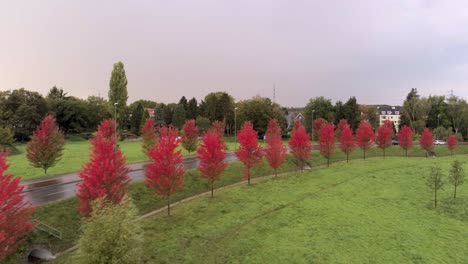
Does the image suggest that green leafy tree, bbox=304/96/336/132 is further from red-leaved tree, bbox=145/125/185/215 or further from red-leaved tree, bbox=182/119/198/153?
red-leaved tree, bbox=145/125/185/215

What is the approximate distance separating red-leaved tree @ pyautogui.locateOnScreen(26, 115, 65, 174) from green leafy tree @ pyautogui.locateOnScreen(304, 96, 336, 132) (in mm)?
83472

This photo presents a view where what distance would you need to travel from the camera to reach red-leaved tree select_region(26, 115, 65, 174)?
128 feet

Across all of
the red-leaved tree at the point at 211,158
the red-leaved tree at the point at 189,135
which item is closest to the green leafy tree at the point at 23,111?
the red-leaved tree at the point at 189,135

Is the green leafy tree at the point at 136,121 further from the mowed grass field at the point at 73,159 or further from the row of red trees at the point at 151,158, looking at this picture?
the row of red trees at the point at 151,158

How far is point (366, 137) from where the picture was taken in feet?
208

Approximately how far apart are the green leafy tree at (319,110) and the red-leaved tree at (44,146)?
3286 inches

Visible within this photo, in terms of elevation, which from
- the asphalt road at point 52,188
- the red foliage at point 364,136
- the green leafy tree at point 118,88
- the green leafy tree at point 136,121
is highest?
the green leafy tree at point 118,88

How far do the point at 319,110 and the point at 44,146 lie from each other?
89.5 metres

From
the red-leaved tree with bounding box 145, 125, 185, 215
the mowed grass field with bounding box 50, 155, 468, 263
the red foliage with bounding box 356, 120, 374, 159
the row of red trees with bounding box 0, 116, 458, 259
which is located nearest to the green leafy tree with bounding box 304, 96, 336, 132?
the row of red trees with bounding box 0, 116, 458, 259

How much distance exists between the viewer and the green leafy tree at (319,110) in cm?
11206

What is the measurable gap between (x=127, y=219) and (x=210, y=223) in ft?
44.3

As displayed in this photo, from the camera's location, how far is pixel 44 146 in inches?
1542

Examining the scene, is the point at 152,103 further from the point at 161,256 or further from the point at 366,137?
the point at 161,256

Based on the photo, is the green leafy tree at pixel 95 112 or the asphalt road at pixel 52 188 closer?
the asphalt road at pixel 52 188
